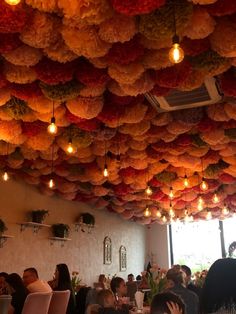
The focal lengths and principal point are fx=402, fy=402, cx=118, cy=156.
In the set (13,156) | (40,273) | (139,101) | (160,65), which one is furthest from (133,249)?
(160,65)

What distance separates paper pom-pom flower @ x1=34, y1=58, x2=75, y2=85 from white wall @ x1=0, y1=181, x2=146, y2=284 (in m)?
4.11

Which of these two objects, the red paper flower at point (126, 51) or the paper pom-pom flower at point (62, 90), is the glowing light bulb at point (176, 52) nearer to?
the red paper flower at point (126, 51)

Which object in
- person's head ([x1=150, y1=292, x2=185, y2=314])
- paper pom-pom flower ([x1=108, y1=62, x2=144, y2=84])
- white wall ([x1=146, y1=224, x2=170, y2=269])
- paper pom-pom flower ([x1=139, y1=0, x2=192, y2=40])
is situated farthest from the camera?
white wall ([x1=146, y1=224, x2=170, y2=269])

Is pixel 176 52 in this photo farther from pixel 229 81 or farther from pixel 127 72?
pixel 229 81

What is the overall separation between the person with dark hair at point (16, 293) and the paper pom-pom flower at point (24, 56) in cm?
276

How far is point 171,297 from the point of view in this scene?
2.57m

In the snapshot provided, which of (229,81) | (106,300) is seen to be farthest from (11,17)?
(106,300)

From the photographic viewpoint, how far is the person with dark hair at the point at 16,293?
4.63m

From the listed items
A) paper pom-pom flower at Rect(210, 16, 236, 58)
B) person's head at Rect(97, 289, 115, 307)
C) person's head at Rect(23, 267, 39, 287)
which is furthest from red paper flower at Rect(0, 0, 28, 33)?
person's head at Rect(23, 267, 39, 287)

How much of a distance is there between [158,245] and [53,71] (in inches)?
432

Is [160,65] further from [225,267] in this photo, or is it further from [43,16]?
[225,267]

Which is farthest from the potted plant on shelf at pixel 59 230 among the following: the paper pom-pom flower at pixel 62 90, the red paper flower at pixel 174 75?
the red paper flower at pixel 174 75

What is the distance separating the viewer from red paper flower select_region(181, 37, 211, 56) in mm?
A: 3244

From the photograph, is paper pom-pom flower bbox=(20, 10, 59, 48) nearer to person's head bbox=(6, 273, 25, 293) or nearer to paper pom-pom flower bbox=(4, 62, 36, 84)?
paper pom-pom flower bbox=(4, 62, 36, 84)
